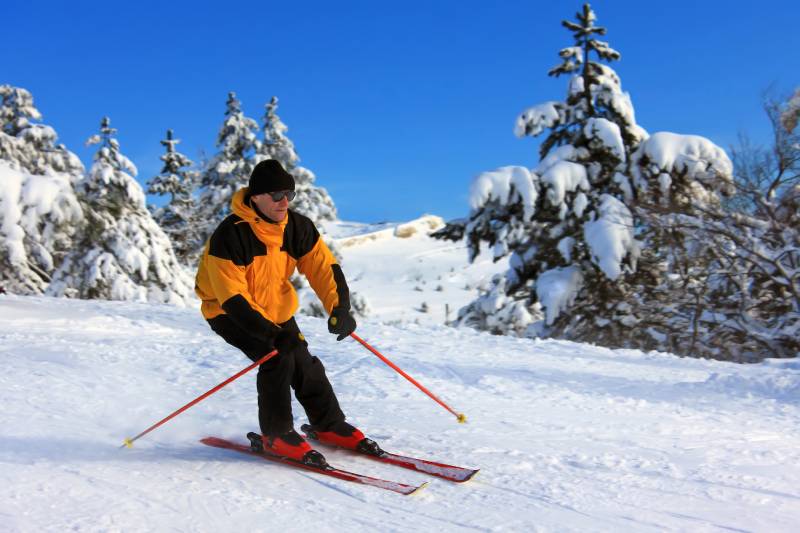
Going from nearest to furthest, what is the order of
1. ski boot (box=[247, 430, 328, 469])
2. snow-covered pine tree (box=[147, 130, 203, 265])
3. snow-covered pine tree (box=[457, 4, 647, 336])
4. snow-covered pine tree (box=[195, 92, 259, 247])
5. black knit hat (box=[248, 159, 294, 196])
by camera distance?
ski boot (box=[247, 430, 328, 469])
black knit hat (box=[248, 159, 294, 196])
snow-covered pine tree (box=[457, 4, 647, 336])
snow-covered pine tree (box=[195, 92, 259, 247])
snow-covered pine tree (box=[147, 130, 203, 265])

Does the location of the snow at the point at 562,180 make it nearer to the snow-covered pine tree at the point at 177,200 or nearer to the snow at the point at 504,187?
the snow at the point at 504,187

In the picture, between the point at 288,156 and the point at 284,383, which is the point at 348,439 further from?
the point at 288,156

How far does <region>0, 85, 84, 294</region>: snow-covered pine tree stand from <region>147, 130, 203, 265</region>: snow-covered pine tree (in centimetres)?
709

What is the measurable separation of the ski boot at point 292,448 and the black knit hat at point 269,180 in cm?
131

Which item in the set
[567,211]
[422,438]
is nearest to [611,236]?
[567,211]

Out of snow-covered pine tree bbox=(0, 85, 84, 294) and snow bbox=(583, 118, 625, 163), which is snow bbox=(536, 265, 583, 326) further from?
snow-covered pine tree bbox=(0, 85, 84, 294)

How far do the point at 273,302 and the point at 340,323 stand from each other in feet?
1.34

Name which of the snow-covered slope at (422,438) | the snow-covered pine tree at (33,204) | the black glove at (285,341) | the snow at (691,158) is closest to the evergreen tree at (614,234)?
the snow at (691,158)

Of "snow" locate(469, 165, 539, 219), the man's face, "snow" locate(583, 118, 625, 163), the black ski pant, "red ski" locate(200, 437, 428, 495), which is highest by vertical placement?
"snow" locate(583, 118, 625, 163)

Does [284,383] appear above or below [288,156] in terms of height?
below

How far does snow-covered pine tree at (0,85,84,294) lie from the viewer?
11523 mm

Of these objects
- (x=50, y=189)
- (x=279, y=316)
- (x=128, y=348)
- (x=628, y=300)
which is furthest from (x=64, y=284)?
(x=279, y=316)

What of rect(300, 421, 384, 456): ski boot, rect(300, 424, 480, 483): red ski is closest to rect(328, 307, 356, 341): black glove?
rect(300, 421, 384, 456): ski boot

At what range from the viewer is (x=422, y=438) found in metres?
4.03
